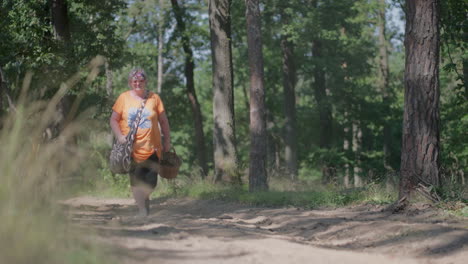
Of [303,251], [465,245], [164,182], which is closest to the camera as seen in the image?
[303,251]

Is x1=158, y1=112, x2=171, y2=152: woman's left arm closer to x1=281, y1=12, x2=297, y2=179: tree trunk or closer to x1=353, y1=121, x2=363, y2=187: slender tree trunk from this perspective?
x1=281, y1=12, x2=297, y2=179: tree trunk

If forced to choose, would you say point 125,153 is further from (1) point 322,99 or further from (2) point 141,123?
(1) point 322,99

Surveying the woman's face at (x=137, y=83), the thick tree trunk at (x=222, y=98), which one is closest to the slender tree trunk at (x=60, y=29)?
the thick tree trunk at (x=222, y=98)

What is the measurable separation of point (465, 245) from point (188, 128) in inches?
1742

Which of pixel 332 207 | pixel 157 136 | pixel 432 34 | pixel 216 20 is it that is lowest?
pixel 332 207

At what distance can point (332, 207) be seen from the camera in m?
11.8

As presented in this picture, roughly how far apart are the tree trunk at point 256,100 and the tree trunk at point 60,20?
6427 millimetres

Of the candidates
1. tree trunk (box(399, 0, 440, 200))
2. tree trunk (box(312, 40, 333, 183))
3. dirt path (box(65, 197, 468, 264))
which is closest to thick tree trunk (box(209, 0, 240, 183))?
dirt path (box(65, 197, 468, 264))

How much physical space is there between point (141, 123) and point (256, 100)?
7.26 m

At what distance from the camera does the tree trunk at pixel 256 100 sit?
16094 mm

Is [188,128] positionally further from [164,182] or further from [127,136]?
[127,136]

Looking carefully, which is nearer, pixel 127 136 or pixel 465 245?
pixel 465 245

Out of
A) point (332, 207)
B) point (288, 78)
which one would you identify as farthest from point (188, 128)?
point (332, 207)

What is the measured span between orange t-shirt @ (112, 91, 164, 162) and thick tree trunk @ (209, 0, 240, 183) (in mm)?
8710
